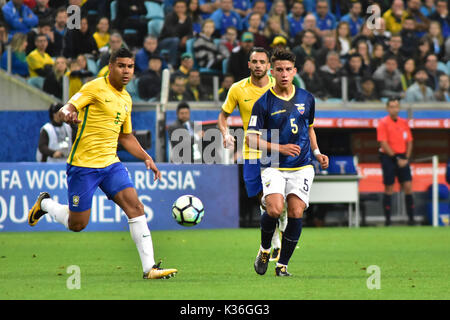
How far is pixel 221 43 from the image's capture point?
20.2 meters

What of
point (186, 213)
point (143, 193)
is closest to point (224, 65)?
point (143, 193)

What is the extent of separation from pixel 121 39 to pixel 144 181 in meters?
3.38

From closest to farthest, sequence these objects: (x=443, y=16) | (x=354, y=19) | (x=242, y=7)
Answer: (x=242, y=7) → (x=354, y=19) → (x=443, y=16)

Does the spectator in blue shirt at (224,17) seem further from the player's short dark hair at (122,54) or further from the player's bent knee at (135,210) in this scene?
the player's bent knee at (135,210)

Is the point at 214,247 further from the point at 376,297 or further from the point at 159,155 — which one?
the point at 376,297

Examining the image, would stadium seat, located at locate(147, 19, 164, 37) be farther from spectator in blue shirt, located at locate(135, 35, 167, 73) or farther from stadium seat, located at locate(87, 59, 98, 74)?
stadium seat, located at locate(87, 59, 98, 74)

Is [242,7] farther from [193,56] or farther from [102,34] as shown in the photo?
[102,34]

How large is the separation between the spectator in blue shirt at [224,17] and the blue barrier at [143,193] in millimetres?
4776

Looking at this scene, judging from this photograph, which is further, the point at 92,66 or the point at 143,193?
the point at 92,66

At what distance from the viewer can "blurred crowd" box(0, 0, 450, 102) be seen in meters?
18.5

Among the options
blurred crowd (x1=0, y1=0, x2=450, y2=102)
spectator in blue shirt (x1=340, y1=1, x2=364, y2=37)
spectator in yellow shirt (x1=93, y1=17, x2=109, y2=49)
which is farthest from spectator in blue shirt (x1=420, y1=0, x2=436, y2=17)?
spectator in yellow shirt (x1=93, y1=17, x2=109, y2=49)

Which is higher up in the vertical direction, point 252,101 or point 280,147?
point 252,101

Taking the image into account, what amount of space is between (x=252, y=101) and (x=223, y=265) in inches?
76.1

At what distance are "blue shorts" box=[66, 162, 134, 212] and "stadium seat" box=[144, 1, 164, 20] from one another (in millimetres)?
11695
